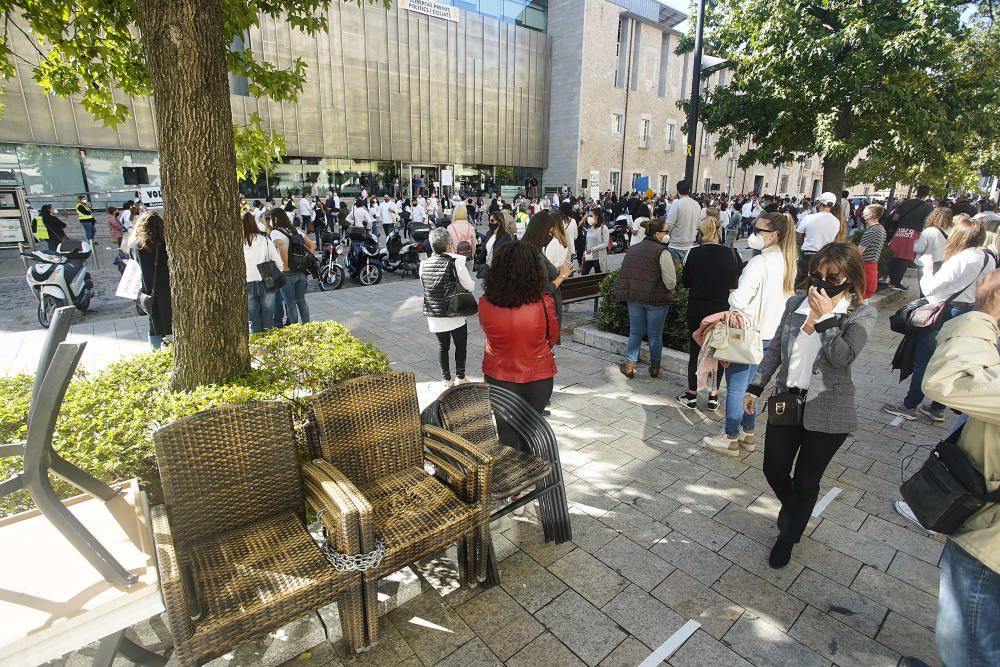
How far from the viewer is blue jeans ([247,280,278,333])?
632 centimetres

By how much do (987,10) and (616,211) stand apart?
43.2ft

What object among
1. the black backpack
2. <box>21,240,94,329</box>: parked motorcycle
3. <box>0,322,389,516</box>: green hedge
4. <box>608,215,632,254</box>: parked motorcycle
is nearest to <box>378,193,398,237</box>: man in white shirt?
<box>608,215,632,254</box>: parked motorcycle

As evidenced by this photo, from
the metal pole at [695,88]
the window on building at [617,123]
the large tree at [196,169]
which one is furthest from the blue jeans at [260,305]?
the window on building at [617,123]

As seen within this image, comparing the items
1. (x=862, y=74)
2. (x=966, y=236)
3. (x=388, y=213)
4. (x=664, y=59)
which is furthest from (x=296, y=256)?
(x=664, y=59)

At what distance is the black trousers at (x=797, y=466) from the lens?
9.23 feet

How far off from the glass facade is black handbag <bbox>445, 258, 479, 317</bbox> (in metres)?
31.9

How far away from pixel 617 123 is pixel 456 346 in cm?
3654

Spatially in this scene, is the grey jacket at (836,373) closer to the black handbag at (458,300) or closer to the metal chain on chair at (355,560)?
the metal chain on chair at (355,560)

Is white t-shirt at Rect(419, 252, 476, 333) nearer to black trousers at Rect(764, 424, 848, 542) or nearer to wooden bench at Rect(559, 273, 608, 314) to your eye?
wooden bench at Rect(559, 273, 608, 314)

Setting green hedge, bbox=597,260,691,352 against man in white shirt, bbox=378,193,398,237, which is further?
man in white shirt, bbox=378,193,398,237

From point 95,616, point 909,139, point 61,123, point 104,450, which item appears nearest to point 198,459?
point 104,450

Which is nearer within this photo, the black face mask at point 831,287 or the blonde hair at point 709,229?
the black face mask at point 831,287

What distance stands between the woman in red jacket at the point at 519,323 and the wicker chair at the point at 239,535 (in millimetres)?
1416

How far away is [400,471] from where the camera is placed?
9.82 ft
